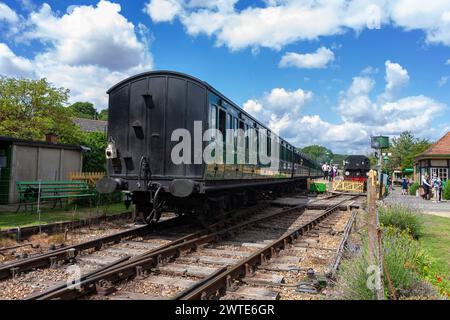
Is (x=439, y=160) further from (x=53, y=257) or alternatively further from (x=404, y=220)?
(x=53, y=257)

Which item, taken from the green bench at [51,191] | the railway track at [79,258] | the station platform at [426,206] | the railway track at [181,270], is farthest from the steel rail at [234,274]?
Result: the green bench at [51,191]

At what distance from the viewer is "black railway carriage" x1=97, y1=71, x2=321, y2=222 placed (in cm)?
863

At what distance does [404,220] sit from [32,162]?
13365mm

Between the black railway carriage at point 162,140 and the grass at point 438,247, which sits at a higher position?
the black railway carriage at point 162,140

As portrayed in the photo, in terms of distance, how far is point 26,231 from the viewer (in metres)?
8.58

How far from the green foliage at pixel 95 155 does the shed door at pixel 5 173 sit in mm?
4269

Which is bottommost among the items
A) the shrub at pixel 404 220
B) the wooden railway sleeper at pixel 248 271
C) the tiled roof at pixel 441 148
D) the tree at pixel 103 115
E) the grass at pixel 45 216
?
the wooden railway sleeper at pixel 248 271

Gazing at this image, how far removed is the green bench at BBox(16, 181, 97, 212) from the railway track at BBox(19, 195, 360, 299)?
6.65 metres

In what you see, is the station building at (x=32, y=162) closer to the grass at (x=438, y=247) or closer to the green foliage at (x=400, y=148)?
the grass at (x=438, y=247)

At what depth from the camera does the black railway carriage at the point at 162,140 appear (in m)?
8.63

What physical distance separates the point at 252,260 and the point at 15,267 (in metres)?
3.61

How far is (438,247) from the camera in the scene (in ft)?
28.3
